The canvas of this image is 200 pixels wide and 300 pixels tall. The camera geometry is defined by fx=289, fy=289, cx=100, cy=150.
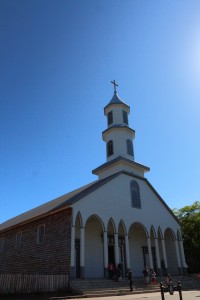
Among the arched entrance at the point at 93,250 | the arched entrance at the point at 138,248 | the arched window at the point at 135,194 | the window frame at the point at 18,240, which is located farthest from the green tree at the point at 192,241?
the window frame at the point at 18,240

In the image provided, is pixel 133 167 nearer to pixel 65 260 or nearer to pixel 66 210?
pixel 66 210

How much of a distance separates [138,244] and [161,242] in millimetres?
2103

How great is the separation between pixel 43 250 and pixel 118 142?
1241cm

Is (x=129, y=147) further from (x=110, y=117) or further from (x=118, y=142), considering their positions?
(x=110, y=117)

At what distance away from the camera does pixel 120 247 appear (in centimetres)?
2441

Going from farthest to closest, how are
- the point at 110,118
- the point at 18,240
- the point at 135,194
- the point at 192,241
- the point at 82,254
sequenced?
the point at 192,241, the point at 110,118, the point at 18,240, the point at 135,194, the point at 82,254

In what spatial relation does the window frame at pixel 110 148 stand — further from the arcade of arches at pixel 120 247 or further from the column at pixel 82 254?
the column at pixel 82 254

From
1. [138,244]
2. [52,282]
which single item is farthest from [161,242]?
[52,282]

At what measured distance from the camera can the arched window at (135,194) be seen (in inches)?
995

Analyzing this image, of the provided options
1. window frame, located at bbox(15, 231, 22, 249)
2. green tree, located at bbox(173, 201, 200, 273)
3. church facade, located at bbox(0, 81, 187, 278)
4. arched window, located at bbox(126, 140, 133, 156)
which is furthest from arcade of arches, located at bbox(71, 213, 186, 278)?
green tree, located at bbox(173, 201, 200, 273)

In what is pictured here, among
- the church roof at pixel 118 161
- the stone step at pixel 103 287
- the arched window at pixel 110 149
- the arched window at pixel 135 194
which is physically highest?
A: the arched window at pixel 110 149

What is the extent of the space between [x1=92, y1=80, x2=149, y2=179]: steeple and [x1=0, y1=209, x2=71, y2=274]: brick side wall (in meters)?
7.61

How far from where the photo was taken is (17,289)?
16.2 meters

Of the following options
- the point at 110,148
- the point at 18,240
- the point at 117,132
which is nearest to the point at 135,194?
the point at 110,148
